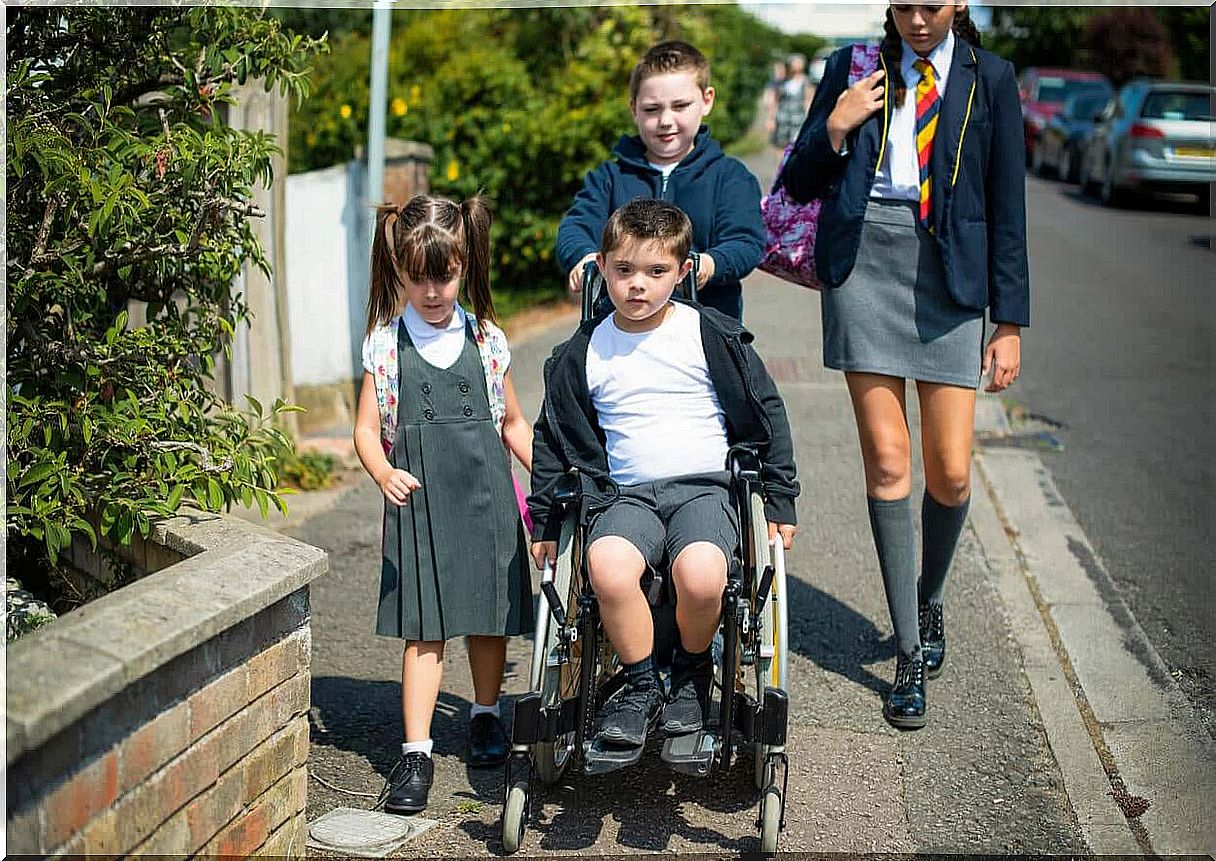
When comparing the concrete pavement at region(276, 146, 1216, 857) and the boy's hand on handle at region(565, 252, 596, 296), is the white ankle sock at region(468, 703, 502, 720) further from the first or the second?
the boy's hand on handle at region(565, 252, 596, 296)

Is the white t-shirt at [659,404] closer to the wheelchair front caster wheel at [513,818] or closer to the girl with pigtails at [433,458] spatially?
the girl with pigtails at [433,458]

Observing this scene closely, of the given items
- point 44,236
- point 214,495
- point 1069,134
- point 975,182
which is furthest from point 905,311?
point 1069,134

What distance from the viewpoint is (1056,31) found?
40031 millimetres

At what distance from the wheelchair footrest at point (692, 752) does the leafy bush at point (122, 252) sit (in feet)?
4.03

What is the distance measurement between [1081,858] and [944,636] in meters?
1.30

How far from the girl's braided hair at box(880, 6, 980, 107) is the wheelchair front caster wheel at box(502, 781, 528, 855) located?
2.33 meters

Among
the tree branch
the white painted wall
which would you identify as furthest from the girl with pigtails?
the white painted wall

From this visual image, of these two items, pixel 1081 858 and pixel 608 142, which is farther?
pixel 608 142

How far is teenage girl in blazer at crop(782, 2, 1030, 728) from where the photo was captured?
412 cm

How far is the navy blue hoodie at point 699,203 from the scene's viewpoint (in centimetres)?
422

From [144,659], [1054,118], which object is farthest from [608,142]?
[1054,118]

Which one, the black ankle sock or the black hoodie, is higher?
the black hoodie

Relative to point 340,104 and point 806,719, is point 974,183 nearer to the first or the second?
point 806,719

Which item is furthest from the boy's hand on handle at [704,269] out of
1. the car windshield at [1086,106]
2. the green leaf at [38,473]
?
the car windshield at [1086,106]
